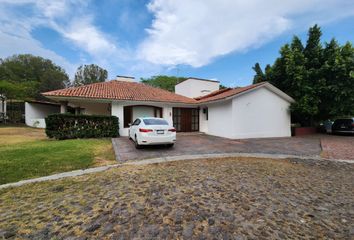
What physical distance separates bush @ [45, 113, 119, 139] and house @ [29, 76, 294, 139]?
1.27 metres

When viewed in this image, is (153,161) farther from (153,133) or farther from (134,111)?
(134,111)

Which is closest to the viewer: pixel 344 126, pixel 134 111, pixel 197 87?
pixel 134 111

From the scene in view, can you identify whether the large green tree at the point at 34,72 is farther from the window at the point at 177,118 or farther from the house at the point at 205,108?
the window at the point at 177,118

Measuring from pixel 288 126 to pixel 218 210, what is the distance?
15.4 meters

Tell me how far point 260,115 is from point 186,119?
21.7 ft

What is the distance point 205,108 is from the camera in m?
17.6

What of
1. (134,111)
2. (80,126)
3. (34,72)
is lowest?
(80,126)

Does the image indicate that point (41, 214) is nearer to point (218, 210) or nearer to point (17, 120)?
point (218, 210)

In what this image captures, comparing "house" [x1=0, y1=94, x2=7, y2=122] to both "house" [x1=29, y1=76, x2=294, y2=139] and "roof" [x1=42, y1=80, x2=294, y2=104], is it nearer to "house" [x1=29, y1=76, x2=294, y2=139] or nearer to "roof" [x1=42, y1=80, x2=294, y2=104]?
"house" [x1=29, y1=76, x2=294, y2=139]

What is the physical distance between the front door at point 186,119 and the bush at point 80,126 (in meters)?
5.95

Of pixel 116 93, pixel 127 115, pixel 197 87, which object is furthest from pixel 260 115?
pixel 116 93

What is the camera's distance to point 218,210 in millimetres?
3283

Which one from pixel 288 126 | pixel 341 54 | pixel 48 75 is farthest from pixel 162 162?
pixel 48 75

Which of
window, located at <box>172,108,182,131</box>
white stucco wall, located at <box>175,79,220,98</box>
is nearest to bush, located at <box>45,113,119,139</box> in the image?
window, located at <box>172,108,182,131</box>
